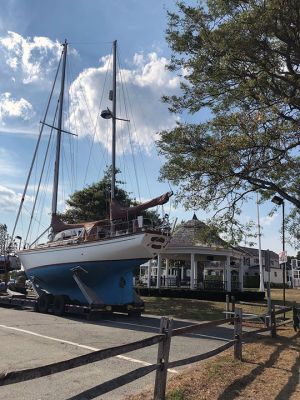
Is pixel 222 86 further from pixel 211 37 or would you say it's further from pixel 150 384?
pixel 150 384

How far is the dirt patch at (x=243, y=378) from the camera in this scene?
6922 millimetres

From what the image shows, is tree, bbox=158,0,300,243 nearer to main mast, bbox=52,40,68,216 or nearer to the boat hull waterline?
the boat hull waterline

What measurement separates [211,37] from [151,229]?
348 inches

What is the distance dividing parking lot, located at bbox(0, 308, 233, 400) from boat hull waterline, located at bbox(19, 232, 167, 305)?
5.35 ft

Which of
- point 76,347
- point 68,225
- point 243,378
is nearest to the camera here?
point 243,378

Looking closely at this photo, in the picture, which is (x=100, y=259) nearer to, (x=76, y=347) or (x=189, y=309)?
(x=189, y=309)

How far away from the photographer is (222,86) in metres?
13.2

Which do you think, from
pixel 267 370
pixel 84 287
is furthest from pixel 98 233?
pixel 267 370

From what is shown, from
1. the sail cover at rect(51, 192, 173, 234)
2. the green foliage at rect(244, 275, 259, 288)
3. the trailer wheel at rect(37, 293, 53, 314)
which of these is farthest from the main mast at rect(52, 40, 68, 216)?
the green foliage at rect(244, 275, 259, 288)

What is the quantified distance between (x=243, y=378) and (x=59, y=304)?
A: 1292 centimetres

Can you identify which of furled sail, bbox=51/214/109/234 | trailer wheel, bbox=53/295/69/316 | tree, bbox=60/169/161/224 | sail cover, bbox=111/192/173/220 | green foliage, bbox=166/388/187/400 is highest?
tree, bbox=60/169/161/224

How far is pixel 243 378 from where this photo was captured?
26.3 feet

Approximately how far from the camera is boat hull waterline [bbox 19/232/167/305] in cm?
1905

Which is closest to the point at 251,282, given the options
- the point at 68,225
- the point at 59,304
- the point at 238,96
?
the point at 68,225
